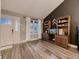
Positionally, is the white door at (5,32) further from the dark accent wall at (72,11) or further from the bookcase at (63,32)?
the dark accent wall at (72,11)

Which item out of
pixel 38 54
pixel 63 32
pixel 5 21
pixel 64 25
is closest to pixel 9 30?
pixel 5 21

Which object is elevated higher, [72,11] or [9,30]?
[72,11]

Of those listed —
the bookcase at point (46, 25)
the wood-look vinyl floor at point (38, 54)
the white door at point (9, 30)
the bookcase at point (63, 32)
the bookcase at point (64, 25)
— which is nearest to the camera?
the wood-look vinyl floor at point (38, 54)

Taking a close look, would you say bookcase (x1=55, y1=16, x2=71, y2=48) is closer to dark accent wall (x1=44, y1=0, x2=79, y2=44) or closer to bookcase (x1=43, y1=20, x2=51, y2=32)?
dark accent wall (x1=44, y1=0, x2=79, y2=44)

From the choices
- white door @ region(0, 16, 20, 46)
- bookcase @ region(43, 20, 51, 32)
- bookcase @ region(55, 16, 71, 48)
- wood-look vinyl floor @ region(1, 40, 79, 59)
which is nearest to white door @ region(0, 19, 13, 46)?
white door @ region(0, 16, 20, 46)

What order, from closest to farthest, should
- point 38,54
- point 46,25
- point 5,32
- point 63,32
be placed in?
point 38,54, point 5,32, point 63,32, point 46,25

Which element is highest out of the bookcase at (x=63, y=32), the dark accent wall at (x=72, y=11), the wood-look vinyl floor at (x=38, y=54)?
the dark accent wall at (x=72, y=11)

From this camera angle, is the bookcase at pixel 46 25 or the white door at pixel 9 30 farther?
the bookcase at pixel 46 25

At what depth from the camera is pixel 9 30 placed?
21.5ft

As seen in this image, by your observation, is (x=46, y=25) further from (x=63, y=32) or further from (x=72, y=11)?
(x=72, y=11)

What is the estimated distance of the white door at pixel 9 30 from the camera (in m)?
6.13

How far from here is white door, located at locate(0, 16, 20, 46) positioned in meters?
6.13

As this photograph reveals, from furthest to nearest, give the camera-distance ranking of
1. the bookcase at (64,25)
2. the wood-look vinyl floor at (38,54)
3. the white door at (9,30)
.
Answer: the bookcase at (64,25), the white door at (9,30), the wood-look vinyl floor at (38,54)

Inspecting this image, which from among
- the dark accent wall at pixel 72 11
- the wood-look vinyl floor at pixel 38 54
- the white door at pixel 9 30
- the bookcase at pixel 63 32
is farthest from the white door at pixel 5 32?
the dark accent wall at pixel 72 11
